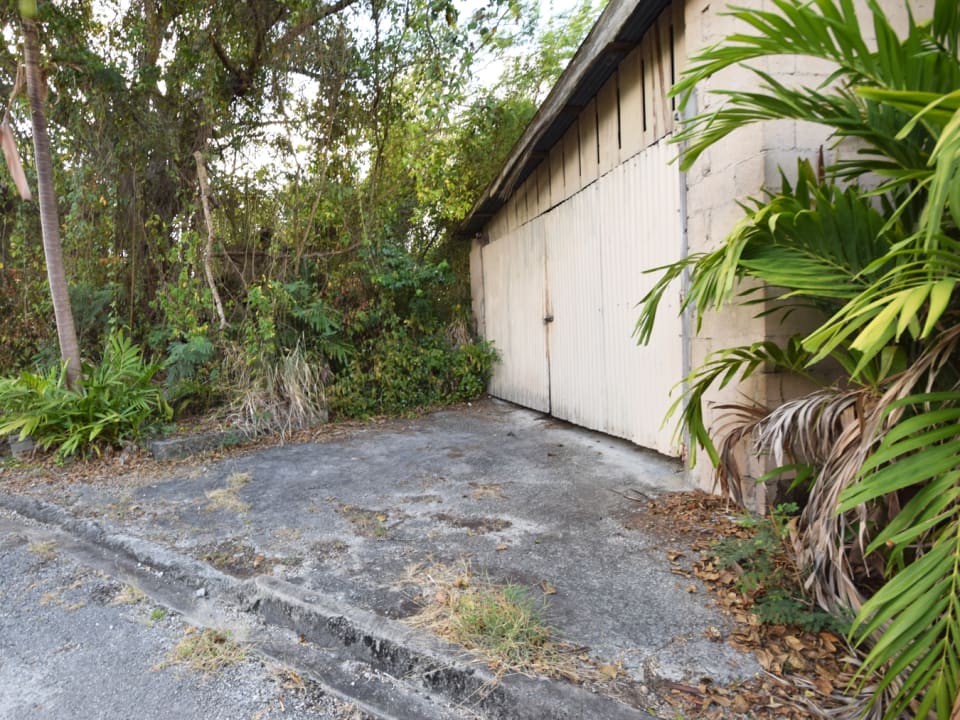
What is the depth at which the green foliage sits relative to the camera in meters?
5.29

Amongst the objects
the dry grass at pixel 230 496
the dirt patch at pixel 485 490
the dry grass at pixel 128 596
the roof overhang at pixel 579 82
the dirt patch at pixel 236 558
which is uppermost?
the roof overhang at pixel 579 82

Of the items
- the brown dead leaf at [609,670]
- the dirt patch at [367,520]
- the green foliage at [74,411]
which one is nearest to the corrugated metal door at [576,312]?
the dirt patch at [367,520]

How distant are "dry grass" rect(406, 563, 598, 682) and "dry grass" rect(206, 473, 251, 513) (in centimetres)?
187

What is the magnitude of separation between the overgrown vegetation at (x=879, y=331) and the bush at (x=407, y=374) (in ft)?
16.5

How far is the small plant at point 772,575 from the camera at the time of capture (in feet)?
6.89

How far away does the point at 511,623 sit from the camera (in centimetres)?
214

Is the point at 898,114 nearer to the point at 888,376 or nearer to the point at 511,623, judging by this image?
the point at 888,376

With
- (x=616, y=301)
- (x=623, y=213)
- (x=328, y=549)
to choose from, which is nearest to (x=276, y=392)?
(x=328, y=549)

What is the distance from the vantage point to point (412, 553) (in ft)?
9.73

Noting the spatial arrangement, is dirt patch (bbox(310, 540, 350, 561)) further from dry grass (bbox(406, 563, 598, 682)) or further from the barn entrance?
the barn entrance

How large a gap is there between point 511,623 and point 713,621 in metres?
0.79

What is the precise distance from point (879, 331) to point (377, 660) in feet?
6.54

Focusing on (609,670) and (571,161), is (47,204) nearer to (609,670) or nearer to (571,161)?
(571,161)

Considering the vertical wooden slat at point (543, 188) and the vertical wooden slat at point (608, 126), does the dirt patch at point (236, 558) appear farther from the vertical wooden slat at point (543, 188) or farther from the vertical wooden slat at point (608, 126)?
the vertical wooden slat at point (543, 188)
